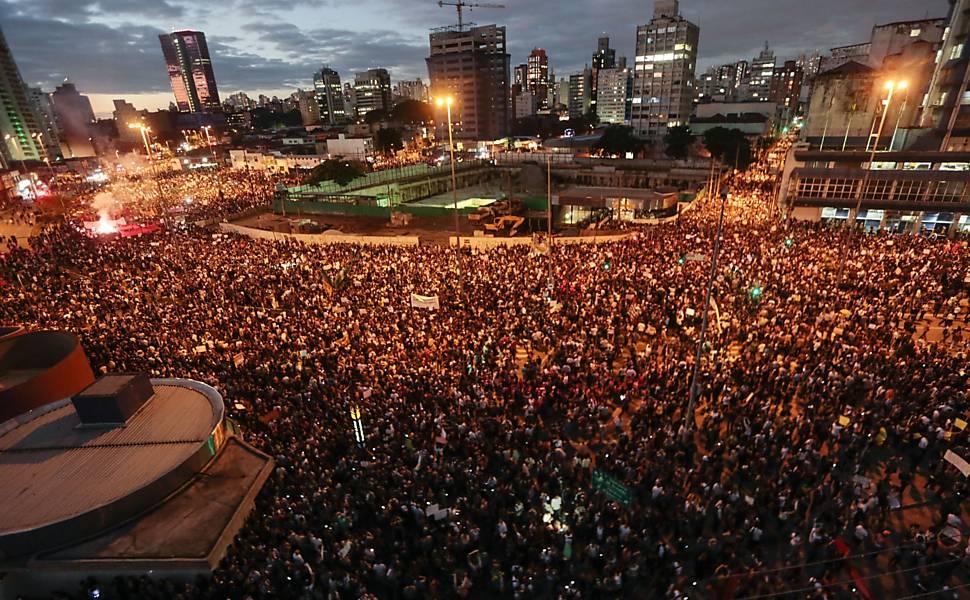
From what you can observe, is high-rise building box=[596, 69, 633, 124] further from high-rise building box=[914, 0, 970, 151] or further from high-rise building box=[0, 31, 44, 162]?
high-rise building box=[0, 31, 44, 162]

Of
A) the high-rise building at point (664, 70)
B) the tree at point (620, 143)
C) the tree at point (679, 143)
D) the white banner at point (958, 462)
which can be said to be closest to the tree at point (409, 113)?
the high-rise building at point (664, 70)

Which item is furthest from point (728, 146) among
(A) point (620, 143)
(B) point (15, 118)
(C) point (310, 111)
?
(C) point (310, 111)

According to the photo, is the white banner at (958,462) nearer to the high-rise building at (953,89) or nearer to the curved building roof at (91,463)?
the curved building roof at (91,463)

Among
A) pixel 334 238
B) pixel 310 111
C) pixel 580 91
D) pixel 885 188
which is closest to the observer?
pixel 885 188

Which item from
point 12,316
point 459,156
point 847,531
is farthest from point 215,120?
point 847,531

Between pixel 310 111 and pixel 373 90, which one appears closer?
pixel 373 90

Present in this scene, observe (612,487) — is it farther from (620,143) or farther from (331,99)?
(331,99)

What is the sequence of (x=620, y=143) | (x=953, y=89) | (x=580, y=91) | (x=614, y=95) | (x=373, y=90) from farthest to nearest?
1. (x=580, y=91)
2. (x=373, y=90)
3. (x=614, y=95)
4. (x=620, y=143)
5. (x=953, y=89)
